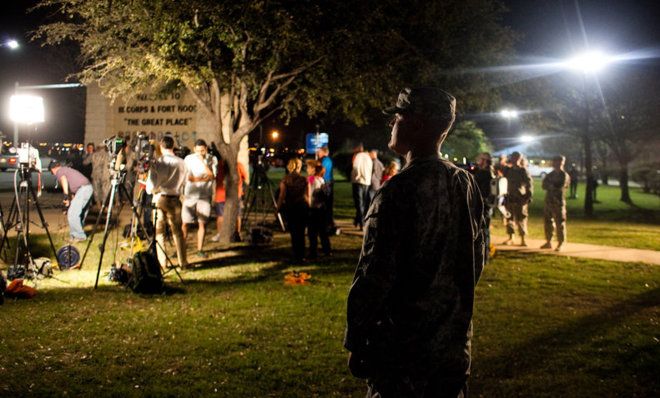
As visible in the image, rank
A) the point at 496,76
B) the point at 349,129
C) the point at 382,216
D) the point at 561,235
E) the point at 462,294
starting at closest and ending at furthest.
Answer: the point at 382,216, the point at 462,294, the point at 561,235, the point at 496,76, the point at 349,129

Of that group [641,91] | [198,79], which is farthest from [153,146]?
[641,91]

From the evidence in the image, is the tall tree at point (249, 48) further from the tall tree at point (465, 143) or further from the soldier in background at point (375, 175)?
the tall tree at point (465, 143)

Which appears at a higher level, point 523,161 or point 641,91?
point 641,91

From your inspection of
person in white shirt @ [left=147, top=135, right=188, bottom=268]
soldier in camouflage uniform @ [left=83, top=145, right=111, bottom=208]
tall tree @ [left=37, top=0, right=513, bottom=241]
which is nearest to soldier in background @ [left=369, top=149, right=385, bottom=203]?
tall tree @ [left=37, top=0, right=513, bottom=241]

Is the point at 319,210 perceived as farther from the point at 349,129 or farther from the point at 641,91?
the point at 349,129

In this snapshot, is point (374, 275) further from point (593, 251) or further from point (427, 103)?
point (593, 251)

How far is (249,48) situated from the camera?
430 inches

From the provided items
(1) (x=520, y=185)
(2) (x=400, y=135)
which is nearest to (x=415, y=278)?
(2) (x=400, y=135)

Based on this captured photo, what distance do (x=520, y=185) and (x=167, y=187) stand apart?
7.93 metres

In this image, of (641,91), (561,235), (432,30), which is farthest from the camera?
(641,91)

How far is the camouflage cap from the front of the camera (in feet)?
7.75

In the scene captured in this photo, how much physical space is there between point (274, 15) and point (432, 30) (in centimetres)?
719

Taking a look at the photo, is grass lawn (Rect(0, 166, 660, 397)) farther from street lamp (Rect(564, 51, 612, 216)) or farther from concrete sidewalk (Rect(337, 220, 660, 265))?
street lamp (Rect(564, 51, 612, 216))

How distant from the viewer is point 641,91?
25.1m
